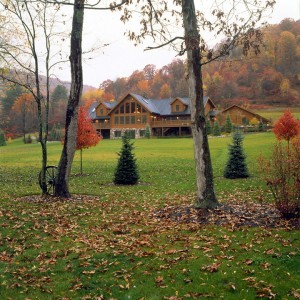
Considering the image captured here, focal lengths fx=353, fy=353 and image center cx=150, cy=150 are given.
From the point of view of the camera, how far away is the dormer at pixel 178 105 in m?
65.2

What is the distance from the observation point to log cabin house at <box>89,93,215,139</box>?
64.6m

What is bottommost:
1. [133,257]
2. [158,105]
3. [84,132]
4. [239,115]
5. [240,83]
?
[133,257]

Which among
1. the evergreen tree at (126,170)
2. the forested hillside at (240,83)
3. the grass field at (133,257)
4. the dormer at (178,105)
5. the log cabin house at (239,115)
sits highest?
the forested hillside at (240,83)

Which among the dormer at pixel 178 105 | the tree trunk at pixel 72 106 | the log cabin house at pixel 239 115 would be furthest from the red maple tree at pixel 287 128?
the dormer at pixel 178 105

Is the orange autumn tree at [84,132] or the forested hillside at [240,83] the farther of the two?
the forested hillside at [240,83]

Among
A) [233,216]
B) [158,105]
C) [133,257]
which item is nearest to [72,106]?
[233,216]

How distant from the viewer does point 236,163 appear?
1872 cm

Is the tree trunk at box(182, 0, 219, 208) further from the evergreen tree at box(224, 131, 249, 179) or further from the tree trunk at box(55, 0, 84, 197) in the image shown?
the evergreen tree at box(224, 131, 249, 179)

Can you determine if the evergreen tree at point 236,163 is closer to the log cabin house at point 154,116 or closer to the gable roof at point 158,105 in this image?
the log cabin house at point 154,116

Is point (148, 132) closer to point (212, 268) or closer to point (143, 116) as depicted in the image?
point (143, 116)

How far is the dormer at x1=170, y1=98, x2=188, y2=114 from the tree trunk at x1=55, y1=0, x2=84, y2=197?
175ft

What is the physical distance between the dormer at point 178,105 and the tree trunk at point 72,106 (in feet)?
175

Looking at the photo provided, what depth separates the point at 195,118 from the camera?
9.62 m

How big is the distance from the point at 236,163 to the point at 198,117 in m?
9.83
